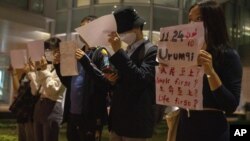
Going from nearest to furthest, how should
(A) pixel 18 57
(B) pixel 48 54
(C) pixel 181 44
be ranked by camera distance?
1. (C) pixel 181 44
2. (B) pixel 48 54
3. (A) pixel 18 57

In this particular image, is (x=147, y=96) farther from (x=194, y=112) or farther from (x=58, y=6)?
(x=58, y=6)

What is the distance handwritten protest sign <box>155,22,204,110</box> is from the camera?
8.49 ft

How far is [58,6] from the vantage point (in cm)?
2458

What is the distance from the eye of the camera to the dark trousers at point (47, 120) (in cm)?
523

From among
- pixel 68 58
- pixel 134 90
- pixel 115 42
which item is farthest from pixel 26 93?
pixel 115 42

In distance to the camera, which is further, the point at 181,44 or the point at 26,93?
the point at 26,93

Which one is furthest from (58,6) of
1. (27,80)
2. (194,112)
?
(194,112)

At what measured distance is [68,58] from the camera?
400cm

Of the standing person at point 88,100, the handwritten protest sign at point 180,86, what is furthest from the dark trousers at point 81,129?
the handwritten protest sign at point 180,86

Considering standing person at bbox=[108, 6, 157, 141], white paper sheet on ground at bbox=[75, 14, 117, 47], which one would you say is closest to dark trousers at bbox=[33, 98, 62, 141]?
standing person at bbox=[108, 6, 157, 141]

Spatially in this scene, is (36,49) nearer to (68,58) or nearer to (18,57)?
(18,57)

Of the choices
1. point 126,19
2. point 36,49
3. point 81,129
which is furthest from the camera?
point 36,49

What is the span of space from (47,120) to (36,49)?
93cm

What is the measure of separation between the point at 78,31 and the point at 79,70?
803 millimetres
